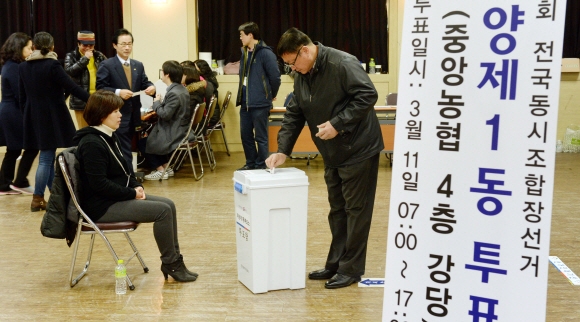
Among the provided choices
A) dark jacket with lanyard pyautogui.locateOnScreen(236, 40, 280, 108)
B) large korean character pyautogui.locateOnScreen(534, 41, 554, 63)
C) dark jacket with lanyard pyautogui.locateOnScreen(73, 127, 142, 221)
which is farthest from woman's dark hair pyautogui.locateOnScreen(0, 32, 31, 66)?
large korean character pyautogui.locateOnScreen(534, 41, 554, 63)

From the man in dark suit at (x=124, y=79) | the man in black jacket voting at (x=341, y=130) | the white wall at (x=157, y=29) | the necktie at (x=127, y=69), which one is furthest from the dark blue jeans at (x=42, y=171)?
the white wall at (x=157, y=29)

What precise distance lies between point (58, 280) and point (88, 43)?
11.0ft

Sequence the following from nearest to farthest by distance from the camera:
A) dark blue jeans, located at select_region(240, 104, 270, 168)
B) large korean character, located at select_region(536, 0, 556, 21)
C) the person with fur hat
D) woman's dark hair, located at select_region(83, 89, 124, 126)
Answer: large korean character, located at select_region(536, 0, 556, 21)
woman's dark hair, located at select_region(83, 89, 124, 126)
the person with fur hat
dark blue jeans, located at select_region(240, 104, 270, 168)

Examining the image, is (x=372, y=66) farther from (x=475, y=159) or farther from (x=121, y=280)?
(x=475, y=159)

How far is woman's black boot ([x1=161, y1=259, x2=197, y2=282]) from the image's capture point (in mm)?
3902

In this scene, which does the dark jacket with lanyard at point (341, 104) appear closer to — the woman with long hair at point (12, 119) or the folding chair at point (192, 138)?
the woman with long hair at point (12, 119)

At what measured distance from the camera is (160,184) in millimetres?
7078

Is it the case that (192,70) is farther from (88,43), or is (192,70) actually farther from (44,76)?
(44,76)

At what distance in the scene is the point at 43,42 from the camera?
218 inches

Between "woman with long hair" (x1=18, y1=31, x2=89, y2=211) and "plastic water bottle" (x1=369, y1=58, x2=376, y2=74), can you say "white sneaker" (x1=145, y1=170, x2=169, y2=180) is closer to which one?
"woman with long hair" (x1=18, y1=31, x2=89, y2=211)

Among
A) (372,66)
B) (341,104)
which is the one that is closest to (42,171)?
(341,104)

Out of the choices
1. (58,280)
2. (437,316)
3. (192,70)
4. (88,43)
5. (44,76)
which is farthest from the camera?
(192,70)

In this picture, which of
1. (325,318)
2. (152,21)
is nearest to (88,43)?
(152,21)

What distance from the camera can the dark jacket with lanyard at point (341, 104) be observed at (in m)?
3.51
